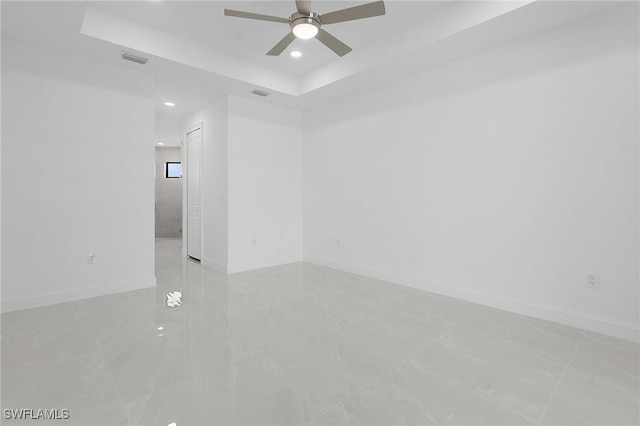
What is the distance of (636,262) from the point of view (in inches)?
100

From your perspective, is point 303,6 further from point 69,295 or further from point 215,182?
point 69,295

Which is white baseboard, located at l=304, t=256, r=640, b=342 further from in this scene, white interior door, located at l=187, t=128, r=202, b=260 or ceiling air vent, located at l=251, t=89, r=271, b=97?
white interior door, located at l=187, t=128, r=202, b=260

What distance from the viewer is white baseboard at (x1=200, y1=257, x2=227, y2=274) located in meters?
4.89

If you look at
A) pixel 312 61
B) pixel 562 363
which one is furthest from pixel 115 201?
pixel 562 363

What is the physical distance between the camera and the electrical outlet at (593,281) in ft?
8.89

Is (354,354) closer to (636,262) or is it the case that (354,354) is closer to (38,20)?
(636,262)

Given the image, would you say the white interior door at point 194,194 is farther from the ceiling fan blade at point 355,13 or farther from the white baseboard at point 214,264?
the ceiling fan blade at point 355,13

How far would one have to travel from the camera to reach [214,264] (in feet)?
16.9

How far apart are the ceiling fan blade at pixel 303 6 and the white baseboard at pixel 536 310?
322cm

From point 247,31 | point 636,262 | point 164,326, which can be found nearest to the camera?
point 636,262

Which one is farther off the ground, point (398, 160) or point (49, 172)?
point (398, 160)

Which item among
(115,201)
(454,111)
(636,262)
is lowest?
(636,262)

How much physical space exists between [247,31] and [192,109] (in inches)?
106

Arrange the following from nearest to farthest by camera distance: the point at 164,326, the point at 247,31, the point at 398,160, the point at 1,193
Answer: the point at 164,326 → the point at 1,193 → the point at 247,31 → the point at 398,160
